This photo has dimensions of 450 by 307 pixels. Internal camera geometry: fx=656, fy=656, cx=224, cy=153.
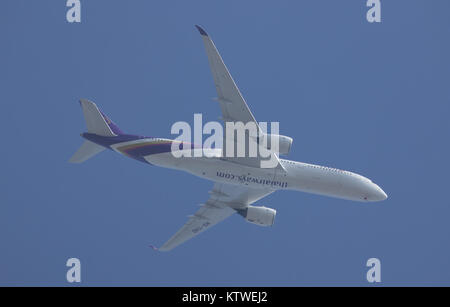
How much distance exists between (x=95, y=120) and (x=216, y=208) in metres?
9.22

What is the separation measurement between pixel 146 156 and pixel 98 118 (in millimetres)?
3178

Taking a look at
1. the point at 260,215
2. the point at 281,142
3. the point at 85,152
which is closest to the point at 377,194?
the point at 260,215

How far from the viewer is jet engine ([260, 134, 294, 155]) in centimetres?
3325

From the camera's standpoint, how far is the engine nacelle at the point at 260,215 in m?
37.7

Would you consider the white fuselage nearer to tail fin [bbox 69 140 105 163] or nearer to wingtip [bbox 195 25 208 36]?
tail fin [bbox 69 140 105 163]

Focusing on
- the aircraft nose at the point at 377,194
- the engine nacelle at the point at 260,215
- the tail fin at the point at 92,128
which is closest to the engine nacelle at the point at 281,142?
the engine nacelle at the point at 260,215

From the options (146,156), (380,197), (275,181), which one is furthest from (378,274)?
(146,156)

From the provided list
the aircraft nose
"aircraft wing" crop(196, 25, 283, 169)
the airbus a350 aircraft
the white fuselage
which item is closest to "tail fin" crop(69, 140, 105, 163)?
the airbus a350 aircraft

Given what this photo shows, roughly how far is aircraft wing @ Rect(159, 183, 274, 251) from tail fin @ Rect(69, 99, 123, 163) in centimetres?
721

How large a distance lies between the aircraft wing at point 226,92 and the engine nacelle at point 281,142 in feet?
2.78

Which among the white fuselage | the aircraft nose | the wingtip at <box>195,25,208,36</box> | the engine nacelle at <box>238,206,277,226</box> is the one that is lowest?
the engine nacelle at <box>238,206,277,226</box>

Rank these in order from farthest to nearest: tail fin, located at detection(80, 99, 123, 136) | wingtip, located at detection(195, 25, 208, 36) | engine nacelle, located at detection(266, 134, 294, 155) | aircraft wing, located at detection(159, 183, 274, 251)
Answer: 1. aircraft wing, located at detection(159, 183, 274, 251)
2. tail fin, located at detection(80, 99, 123, 136)
3. engine nacelle, located at detection(266, 134, 294, 155)
4. wingtip, located at detection(195, 25, 208, 36)

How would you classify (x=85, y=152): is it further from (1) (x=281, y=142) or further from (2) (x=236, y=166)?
(1) (x=281, y=142)

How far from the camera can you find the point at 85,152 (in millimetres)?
34250
